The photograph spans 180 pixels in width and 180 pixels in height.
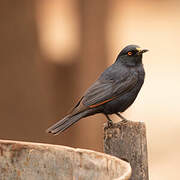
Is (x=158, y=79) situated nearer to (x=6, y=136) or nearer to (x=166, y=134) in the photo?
(x=166, y=134)

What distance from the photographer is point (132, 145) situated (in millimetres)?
4281

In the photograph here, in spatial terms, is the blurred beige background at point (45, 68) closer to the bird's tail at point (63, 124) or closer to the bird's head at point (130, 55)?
the bird's head at point (130, 55)

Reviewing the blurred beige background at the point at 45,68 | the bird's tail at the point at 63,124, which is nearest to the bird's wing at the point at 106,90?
the bird's tail at the point at 63,124

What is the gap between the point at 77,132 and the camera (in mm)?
7098

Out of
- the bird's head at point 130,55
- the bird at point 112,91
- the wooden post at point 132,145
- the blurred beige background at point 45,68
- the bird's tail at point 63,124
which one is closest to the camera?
the wooden post at point 132,145

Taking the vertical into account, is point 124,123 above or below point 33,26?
below

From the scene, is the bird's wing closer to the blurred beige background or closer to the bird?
the bird

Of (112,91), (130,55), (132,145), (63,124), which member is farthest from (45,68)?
(132,145)

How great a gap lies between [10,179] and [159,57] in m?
12.8

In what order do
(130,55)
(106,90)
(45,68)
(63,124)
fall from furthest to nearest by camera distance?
(45,68), (130,55), (106,90), (63,124)

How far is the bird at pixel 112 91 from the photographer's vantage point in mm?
4930

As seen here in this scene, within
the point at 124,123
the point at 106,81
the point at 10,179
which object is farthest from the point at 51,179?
the point at 106,81

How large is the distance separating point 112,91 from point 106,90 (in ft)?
0.25

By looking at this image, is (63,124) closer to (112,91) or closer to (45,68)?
(112,91)
